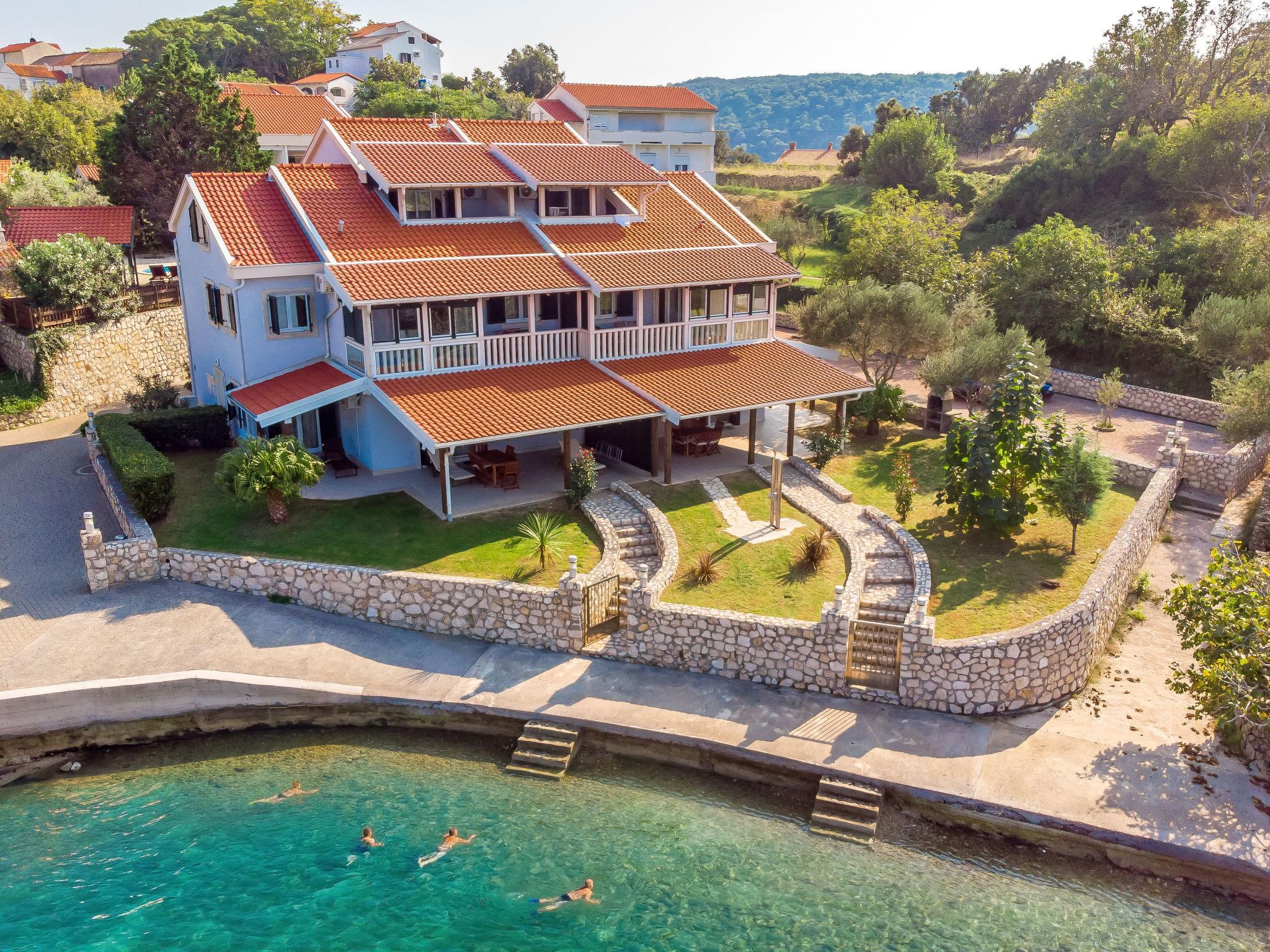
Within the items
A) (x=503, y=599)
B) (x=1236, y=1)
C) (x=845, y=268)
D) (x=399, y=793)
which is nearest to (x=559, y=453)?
(x=503, y=599)

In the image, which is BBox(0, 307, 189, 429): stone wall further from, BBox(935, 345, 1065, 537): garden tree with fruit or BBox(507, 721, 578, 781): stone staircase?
BBox(935, 345, 1065, 537): garden tree with fruit

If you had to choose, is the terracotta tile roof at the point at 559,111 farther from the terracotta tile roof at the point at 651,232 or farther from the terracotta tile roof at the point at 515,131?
the terracotta tile roof at the point at 651,232

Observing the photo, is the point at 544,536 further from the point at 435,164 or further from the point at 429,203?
the point at 435,164

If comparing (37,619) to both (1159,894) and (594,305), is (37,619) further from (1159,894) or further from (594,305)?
(1159,894)

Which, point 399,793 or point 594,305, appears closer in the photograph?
point 399,793

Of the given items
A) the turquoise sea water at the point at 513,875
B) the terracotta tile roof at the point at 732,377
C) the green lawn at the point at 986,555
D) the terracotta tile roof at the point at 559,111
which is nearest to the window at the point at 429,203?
the terracotta tile roof at the point at 732,377

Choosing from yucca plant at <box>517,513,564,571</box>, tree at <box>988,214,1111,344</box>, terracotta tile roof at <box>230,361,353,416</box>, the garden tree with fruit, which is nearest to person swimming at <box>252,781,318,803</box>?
yucca plant at <box>517,513,564,571</box>
